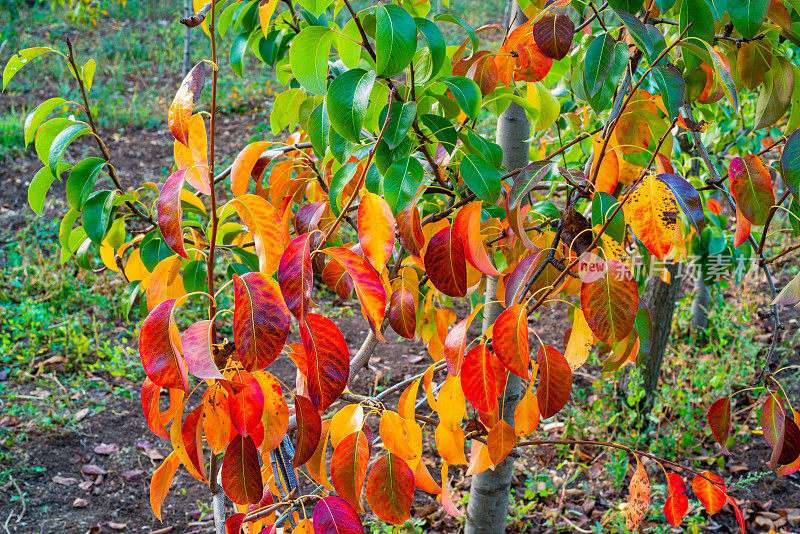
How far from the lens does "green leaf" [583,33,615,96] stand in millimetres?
917

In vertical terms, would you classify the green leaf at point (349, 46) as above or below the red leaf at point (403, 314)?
above

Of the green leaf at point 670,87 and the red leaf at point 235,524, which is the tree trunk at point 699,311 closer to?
the green leaf at point 670,87

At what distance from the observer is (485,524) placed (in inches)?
68.4

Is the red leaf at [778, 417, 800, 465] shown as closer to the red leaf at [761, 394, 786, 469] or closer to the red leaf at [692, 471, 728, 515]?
the red leaf at [761, 394, 786, 469]

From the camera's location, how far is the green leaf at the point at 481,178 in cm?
93

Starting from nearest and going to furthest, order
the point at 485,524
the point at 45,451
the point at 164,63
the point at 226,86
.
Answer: the point at 485,524, the point at 45,451, the point at 226,86, the point at 164,63

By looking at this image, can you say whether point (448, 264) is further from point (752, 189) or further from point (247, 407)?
point (752, 189)

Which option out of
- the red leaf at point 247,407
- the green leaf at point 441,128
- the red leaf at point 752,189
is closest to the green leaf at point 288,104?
the green leaf at point 441,128

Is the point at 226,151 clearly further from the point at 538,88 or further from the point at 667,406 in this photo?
the point at 538,88

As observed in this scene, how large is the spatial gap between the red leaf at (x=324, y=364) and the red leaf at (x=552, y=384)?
0.28 meters

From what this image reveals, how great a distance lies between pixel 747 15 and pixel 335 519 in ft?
3.01

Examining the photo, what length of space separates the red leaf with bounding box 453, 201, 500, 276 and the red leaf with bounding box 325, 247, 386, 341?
0.61 feet

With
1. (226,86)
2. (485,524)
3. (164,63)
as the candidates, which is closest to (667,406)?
(485,524)

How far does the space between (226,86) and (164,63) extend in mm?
1533
